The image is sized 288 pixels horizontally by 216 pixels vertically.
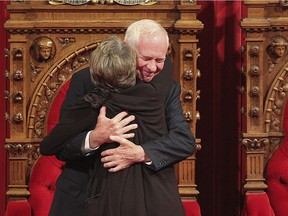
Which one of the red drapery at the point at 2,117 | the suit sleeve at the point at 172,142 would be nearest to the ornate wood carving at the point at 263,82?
the red drapery at the point at 2,117

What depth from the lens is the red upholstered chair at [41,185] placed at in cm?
318

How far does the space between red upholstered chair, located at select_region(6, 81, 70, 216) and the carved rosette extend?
28mm

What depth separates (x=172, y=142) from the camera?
1987 millimetres

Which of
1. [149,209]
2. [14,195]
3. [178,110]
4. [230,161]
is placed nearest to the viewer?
[149,209]

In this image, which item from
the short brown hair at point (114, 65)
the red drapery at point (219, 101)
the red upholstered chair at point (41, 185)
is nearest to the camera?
the short brown hair at point (114, 65)

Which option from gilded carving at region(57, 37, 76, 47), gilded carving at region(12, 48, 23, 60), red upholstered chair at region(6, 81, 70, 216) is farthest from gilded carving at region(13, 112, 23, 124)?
gilded carving at region(57, 37, 76, 47)

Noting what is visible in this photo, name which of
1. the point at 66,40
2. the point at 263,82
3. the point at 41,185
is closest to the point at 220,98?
the point at 263,82

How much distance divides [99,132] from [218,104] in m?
1.76

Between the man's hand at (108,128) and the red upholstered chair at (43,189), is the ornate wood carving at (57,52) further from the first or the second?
the man's hand at (108,128)

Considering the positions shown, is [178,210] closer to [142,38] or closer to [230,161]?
[142,38]

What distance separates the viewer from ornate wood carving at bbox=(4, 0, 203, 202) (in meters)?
3.22

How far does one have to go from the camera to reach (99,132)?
75.4 inches

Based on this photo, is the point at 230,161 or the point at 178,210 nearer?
the point at 178,210

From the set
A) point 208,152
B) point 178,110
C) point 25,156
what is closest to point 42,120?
point 25,156
